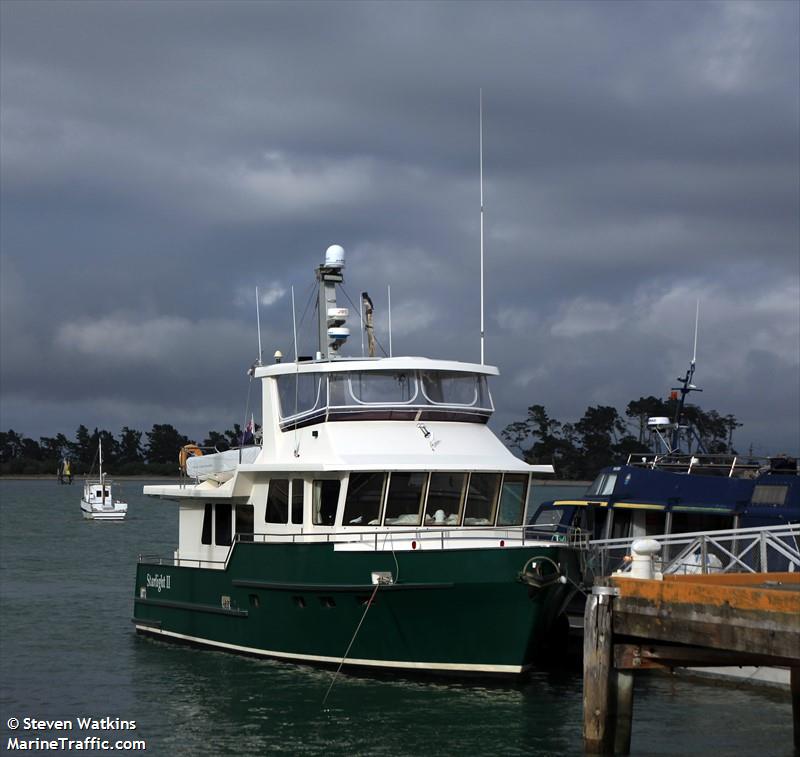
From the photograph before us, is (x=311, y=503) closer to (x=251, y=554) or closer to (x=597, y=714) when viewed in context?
(x=251, y=554)

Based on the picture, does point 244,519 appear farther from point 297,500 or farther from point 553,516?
point 553,516

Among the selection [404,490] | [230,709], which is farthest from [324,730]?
[404,490]

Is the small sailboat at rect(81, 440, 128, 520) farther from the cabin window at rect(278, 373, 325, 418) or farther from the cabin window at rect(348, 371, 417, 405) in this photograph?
the cabin window at rect(348, 371, 417, 405)

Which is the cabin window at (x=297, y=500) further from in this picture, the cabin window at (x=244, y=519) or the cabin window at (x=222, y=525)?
the cabin window at (x=222, y=525)

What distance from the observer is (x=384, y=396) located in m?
21.7

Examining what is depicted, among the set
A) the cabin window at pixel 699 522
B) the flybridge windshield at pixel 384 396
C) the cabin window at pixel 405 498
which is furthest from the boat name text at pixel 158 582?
the cabin window at pixel 699 522

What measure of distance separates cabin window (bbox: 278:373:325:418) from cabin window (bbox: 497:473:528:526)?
352cm

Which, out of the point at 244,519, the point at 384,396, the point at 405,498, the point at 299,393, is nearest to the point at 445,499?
the point at 405,498

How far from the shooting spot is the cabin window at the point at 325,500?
2095 cm

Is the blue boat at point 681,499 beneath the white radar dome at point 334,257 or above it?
beneath

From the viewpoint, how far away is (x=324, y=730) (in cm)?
1739

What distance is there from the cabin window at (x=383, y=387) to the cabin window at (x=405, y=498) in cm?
148

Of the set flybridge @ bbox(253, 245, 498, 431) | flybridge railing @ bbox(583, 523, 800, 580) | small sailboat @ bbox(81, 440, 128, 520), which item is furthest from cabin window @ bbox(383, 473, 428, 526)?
small sailboat @ bbox(81, 440, 128, 520)

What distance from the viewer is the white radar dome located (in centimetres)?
2436
